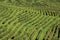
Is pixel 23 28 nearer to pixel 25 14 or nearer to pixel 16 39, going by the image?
pixel 16 39

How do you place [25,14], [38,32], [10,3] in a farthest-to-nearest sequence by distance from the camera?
1. [10,3]
2. [25,14]
3. [38,32]

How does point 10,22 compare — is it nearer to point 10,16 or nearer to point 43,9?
point 10,16

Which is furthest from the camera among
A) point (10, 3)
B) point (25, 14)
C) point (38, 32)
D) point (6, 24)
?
point (10, 3)

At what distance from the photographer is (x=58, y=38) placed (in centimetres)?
209

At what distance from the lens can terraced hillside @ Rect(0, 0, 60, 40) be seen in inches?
82.6

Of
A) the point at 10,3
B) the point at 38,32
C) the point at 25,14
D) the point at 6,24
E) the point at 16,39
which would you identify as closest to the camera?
the point at 16,39

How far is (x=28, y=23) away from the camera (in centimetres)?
241

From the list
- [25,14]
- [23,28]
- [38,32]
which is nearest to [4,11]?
[25,14]

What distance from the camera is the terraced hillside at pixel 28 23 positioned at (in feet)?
6.88

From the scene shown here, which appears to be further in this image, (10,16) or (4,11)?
(4,11)

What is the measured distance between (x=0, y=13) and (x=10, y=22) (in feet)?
1.63

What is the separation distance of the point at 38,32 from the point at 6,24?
0.52 metres

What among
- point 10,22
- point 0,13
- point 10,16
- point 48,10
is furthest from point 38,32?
point 48,10

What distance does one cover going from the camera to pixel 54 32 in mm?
2197
